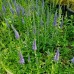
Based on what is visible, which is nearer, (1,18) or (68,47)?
(68,47)

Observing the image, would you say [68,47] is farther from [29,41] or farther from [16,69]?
[16,69]

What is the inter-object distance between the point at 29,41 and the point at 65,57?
1.69 feet

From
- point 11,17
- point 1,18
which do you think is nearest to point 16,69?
point 11,17

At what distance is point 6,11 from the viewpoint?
12.3ft

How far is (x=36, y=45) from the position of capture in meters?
3.02

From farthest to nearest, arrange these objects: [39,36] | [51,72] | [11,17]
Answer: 1. [11,17]
2. [39,36]
3. [51,72]

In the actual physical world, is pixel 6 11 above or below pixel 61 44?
above

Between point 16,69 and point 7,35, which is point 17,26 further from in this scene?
point 16,69

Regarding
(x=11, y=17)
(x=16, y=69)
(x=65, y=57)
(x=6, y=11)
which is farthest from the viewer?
(x=6, y=11)

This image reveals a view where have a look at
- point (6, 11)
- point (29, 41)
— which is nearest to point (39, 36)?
point (29, 41)

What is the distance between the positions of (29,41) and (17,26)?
60 centimetres

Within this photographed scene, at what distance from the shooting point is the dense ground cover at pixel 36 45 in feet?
8.67

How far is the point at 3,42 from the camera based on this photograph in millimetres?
3213

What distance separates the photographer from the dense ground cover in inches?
104
